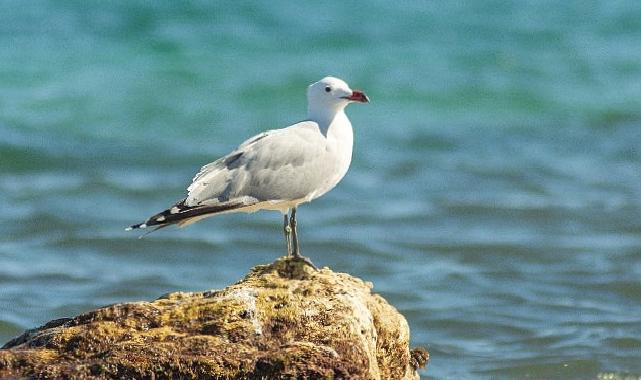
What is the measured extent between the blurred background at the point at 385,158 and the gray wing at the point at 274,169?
1906 millimetres

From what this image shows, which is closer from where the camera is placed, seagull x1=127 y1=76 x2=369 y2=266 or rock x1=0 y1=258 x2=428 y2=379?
rock x1=0 y1=258 x2=428 y2=379

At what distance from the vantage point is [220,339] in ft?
15.4

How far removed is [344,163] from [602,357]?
2.54m

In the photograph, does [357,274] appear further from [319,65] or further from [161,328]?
[319,65]

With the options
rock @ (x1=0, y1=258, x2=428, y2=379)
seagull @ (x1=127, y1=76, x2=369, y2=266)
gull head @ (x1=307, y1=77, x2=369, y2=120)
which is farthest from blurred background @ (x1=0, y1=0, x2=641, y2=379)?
rock @ (x1=0, y1=258, x2=428, y2=379)

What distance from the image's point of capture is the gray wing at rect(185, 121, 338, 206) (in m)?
5.79

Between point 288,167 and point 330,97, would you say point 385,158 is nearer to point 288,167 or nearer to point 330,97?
point 330,97

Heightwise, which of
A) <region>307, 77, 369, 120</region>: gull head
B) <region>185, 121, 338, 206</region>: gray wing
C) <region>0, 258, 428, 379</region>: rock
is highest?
<region>307, 77, 369, 120</region>: gull head

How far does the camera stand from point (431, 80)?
1622cm

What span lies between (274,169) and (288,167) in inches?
3.2

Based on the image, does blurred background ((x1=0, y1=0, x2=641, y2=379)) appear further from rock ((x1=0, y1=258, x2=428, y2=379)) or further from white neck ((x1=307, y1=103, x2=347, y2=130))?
rock ((x1=0, y1=258, x2=428, y2=379))

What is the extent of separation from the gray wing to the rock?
0.84 m

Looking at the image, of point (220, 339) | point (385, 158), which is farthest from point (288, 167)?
point (385, 158)

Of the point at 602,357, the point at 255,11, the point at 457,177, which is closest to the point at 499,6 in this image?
the point at 255,11
